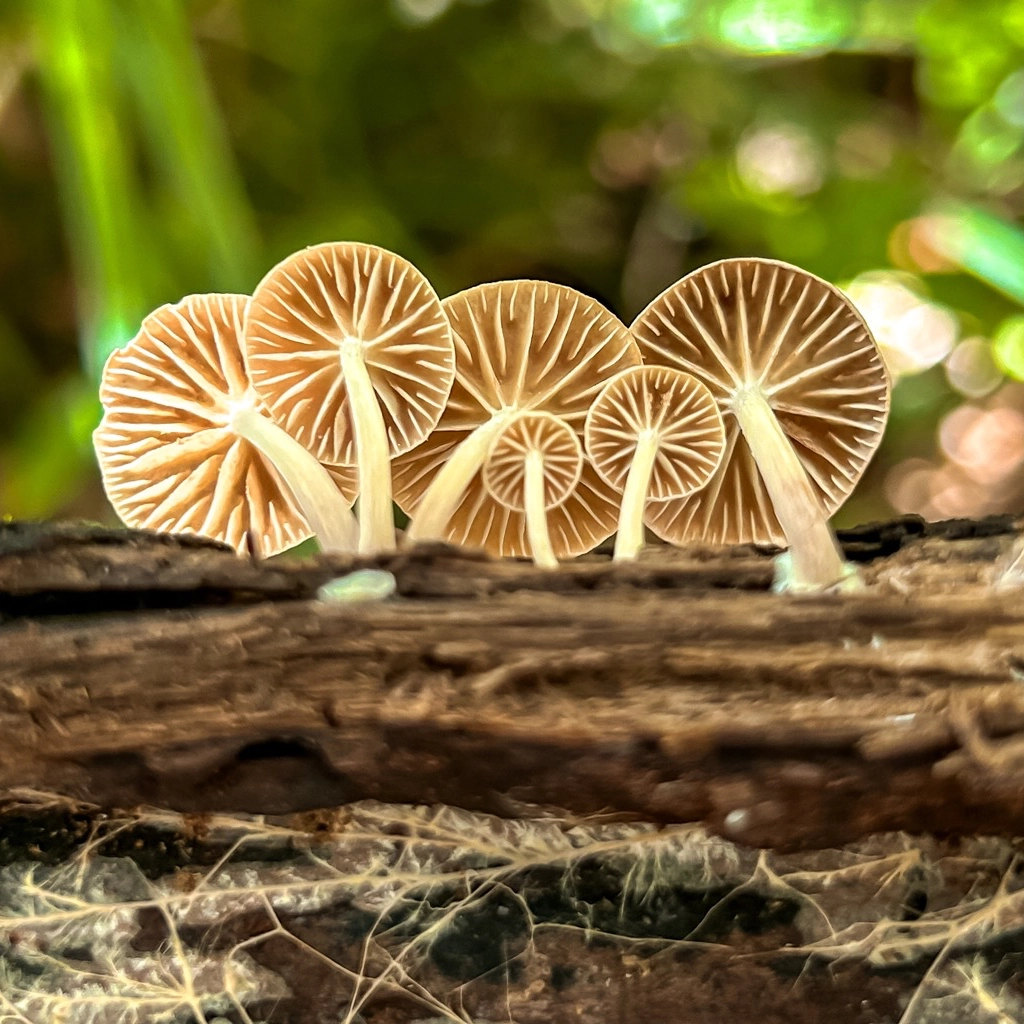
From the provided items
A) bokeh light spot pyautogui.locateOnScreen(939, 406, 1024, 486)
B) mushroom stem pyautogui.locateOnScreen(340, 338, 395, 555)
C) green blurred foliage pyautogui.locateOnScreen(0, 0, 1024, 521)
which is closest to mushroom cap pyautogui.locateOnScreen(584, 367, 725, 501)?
mushroom stem pyautogui.locateOnScreen(340, 338, 395, 555)

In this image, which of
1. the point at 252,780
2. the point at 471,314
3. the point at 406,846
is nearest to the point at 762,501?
the point at 471,314

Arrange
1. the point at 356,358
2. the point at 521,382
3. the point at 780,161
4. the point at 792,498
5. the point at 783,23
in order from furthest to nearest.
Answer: the point at 780,161
the point at 783,23
the point at 521,382
the point at 356,358
the point at 792,498

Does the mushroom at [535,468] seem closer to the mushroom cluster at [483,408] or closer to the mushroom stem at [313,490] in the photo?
the mushroom cluster at [483,408]

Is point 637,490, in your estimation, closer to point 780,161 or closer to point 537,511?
point 537,511

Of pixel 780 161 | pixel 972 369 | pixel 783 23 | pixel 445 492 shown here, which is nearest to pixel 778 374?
pixel 445 492

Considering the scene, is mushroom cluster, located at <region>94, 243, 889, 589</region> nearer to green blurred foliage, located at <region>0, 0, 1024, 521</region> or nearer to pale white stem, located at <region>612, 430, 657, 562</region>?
pale white stem, located at <region>612, 430, 657, 562</region>
